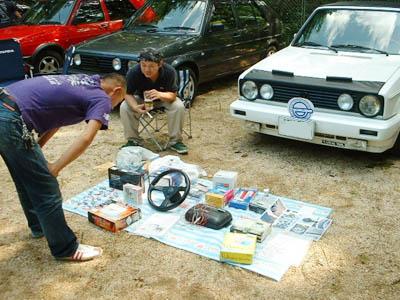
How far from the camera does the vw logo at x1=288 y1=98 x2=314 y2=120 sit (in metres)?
4.77

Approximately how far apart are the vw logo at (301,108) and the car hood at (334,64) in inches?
12.7

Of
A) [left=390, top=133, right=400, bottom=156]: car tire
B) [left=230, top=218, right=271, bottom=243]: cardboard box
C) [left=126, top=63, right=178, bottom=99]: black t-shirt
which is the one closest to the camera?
[left=230, top=218, right=271, bottom=243]: cardboard box

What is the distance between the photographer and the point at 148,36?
7.11 m

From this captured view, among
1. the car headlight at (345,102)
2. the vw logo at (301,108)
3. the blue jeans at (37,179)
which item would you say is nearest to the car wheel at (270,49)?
the vw logo at (301,108)

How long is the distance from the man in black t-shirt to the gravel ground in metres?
0.35

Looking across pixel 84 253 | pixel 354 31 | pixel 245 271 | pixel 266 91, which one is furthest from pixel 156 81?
pixel 245 271

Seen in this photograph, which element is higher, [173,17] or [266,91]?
[173,17]

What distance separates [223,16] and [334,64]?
3.04 m

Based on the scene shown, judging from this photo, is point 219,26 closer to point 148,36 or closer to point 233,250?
point 148,36

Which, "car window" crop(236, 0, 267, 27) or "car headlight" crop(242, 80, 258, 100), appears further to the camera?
"car window" crop(236, 0, 267, 27)

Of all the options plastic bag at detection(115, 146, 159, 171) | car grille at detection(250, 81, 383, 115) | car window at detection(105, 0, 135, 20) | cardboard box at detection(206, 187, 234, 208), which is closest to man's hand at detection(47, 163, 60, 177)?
cardboard box at detection(206, 187, 234, 208)

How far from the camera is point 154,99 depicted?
5195 millimetres

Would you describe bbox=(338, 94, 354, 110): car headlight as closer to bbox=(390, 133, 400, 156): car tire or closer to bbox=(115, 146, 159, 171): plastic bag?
bbox=(390, 133, 400, 156): car tire

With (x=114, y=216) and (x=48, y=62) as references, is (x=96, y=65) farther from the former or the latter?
(x=114, y=216)
